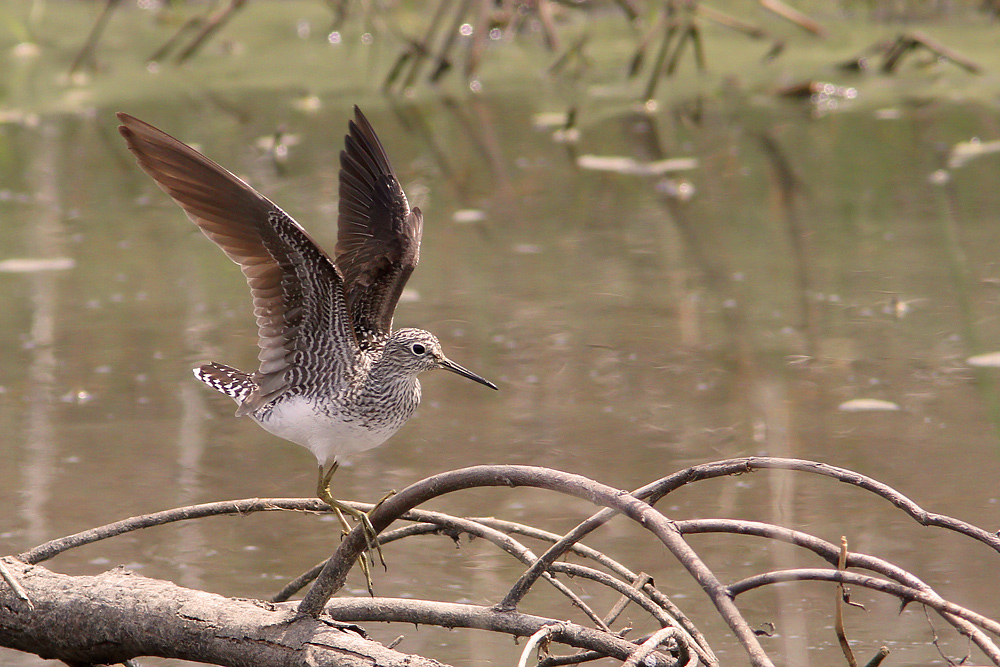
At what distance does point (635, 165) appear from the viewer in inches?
280

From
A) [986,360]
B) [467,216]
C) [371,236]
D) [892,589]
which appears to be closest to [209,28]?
[467,216]

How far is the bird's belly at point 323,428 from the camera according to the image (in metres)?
2.85

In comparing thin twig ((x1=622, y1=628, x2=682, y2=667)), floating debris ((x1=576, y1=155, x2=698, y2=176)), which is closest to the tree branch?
thin twig ((x1=622, y1=628, x2=682, y2=667))

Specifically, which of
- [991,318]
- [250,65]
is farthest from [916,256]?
[250,65]

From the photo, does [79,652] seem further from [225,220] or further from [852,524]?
[852,524]

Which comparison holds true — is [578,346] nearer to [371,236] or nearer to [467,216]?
[467,216]

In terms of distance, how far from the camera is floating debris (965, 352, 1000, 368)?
14.5 ft

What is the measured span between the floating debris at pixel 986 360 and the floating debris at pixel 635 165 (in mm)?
2780

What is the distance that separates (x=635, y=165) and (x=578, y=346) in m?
2.53

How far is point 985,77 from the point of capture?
872 centimetres

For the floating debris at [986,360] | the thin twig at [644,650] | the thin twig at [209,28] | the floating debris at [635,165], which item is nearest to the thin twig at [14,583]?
the thin twig at [644,650]

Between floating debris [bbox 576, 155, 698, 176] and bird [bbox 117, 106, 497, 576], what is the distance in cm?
393

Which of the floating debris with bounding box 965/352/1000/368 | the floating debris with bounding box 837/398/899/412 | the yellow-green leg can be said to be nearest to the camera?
the yellow-green leg

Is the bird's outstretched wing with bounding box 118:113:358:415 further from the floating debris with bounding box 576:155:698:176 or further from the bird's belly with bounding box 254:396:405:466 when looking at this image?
the floating debris with bounding box 576:155:698:176
